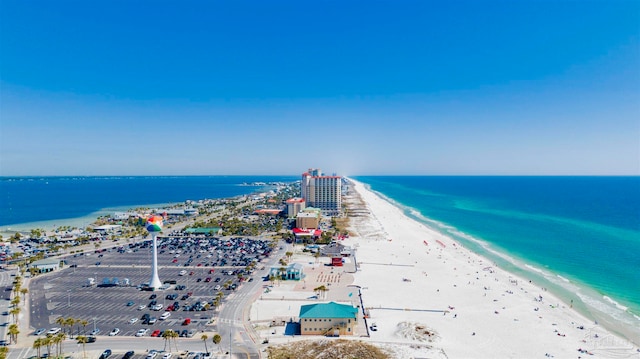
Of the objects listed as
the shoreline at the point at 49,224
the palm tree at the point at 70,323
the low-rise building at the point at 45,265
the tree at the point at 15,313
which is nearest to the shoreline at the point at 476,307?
the palm tree at the point at 70,323

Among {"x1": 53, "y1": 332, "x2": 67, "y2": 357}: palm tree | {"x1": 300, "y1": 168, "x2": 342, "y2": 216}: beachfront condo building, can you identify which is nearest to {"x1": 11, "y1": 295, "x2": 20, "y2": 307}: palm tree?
{"x1": 53, "y1": 332, "x2": 67, "y2": 357}: palm tree

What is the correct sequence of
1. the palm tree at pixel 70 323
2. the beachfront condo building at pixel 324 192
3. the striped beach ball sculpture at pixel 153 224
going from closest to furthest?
the palm tree at pixel 70 323, the striped beach ball sculpture at pixel 153 224, the beachfront condo building at pixel 324 192

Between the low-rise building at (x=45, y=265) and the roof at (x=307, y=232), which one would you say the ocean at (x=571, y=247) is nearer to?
the roof at (x=307, y=232)

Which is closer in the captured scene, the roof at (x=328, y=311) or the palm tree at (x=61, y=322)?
the palm tree at (x=61, y=322)

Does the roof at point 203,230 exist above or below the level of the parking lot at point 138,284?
above

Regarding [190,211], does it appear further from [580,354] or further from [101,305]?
[580,354]

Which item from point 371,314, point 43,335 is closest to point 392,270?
point 371,314

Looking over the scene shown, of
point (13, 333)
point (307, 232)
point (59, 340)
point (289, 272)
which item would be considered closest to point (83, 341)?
point (59, 340)
